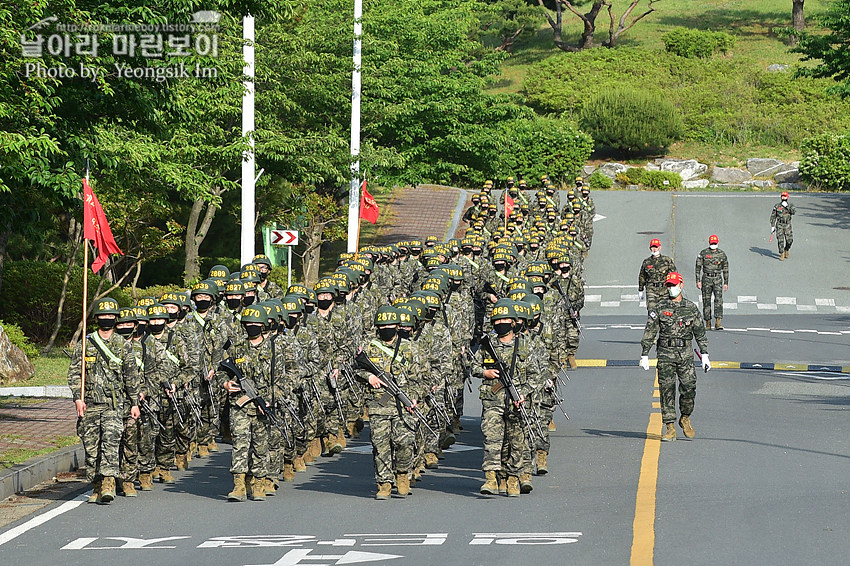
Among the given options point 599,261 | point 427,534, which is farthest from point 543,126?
point 427,534

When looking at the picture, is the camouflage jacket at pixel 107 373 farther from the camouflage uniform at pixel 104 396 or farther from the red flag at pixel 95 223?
the red flag at pixel 95 223

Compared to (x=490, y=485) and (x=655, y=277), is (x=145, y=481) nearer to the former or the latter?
(x=490, y=485)

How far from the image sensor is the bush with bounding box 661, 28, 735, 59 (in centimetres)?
7714

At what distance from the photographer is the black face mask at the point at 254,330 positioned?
13.0 meters

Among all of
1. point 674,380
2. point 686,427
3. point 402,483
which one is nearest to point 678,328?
point 674,380

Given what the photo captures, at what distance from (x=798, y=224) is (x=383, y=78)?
52.4 ft

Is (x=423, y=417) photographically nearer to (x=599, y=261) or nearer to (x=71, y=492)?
(x=71, y=492)

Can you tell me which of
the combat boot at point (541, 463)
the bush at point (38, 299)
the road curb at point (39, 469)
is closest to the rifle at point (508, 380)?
the combat boot at point (541, 463)

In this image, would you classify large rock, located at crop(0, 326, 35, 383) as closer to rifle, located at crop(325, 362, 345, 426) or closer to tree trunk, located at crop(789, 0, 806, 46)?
rifle, located at crop(325, 362, 345, 426)

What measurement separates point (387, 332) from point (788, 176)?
49480 mm

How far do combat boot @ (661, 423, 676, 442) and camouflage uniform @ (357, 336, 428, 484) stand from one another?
3.88 metres

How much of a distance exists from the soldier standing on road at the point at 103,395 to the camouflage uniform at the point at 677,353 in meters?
6.23

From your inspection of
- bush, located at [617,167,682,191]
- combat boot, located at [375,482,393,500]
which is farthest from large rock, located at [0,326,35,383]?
bush, located at [617,167,682,191]

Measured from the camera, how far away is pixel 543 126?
5684 cm
